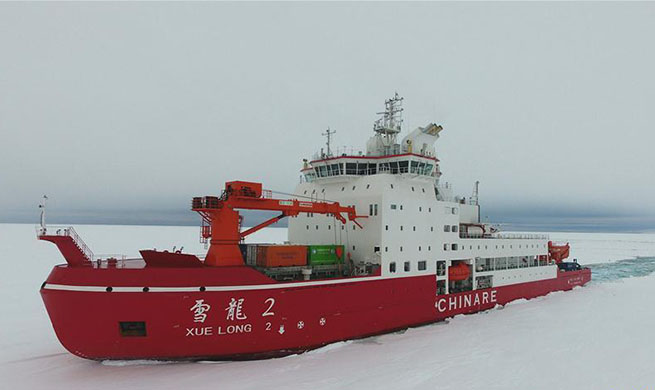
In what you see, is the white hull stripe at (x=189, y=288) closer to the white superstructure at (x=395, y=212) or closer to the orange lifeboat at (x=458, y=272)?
the white superstructure at (x=395, y=212)

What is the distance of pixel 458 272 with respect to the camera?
725 inches

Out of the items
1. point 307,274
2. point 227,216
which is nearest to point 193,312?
point 227,216

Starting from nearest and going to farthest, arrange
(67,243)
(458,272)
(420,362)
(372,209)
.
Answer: (67,243) → (420,362) → (372,209) → (458,272)

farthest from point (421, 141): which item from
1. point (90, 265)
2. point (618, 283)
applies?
point (618, 283)

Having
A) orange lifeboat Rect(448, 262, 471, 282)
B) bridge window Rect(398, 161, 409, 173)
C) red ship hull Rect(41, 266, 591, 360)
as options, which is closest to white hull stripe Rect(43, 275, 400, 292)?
red ship hull Rect(41, 266, 591, 360)

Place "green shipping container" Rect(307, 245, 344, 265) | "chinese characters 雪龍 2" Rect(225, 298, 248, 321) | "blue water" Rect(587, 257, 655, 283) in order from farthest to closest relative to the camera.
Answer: "blue water" Rect(587, 257, 655, 283), "green shipping container" Rect(307, 245, 344, 265), "chinese characters 雪龍 2" Rect(225, 298, 248, 321)

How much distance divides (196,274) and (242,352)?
285cm

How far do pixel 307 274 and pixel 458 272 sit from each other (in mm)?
8447

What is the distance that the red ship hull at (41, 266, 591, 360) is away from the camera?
10.7 meters

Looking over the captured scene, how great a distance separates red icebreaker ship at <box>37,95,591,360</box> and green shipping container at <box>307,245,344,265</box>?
5 centimetres

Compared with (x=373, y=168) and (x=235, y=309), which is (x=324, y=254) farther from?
(x=373, y=168)

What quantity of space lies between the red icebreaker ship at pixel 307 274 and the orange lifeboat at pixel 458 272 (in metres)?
0.07

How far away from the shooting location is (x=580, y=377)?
1112 cm

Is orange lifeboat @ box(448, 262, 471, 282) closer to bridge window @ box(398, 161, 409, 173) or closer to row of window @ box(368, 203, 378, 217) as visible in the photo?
bridge window @ box(398, 161, 409, 173)
